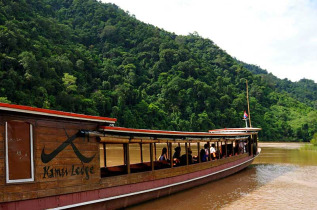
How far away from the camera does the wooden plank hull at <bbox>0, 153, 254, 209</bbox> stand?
5.91 m

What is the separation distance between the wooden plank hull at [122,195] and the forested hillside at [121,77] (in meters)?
24.0

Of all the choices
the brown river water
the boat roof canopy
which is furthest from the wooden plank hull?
the boat roof canopy

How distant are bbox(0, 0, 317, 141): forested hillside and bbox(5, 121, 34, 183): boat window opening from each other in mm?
25929

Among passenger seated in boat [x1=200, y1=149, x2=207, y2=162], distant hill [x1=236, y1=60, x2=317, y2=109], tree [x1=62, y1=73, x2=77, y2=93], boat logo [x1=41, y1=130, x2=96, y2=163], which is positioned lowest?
passenger seated in boat [x1=200, y1=149, x2=207, y2=162]

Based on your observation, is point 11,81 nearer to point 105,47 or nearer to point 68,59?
point 68,59

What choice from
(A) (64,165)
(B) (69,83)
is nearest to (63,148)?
(A) (64,165)

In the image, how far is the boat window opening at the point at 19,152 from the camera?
212 inches

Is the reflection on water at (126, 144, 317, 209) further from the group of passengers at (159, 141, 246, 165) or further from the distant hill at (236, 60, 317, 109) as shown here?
the distant hill at (236, 60, 317, 109)

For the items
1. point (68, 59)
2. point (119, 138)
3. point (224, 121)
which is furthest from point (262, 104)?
point (119, 138)

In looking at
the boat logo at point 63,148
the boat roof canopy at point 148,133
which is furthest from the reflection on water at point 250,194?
the boat logo at point 63,148

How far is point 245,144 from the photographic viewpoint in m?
17.3

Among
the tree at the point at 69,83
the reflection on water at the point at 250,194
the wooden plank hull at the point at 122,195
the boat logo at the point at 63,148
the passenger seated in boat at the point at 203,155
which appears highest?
the tree at the point at 69,83

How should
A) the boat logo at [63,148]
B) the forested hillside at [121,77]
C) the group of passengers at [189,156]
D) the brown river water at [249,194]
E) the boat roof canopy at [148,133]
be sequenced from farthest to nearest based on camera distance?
1. the forested hillside at [121,77]
2. the group of passengers at [189,156]
3. the brown river water at [249,194]
4. the boat roof canopy at [148,133]
5. the boat logo at [63,148]

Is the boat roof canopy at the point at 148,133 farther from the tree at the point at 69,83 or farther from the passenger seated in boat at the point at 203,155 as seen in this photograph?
the tree at the point at 69,83
